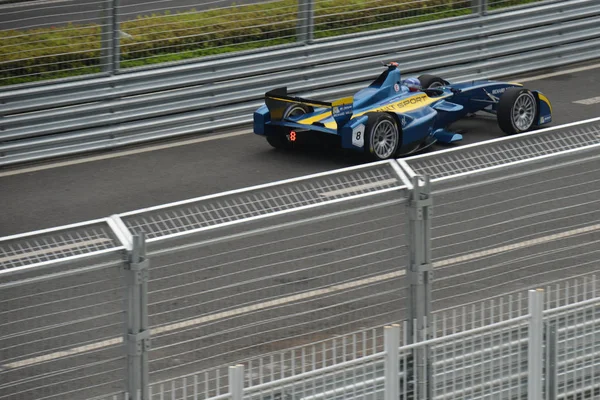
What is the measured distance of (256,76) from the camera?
15.9 m

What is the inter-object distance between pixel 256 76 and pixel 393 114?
2.55m

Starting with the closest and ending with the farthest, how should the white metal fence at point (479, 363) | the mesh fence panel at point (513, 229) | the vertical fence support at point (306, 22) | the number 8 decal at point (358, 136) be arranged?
1. the white metal fence at point (479, 363)
2. the mesh fence panel at point (513, 229)
3. the number 8 decal at point (358, 136)
4. the vertical fence support at point (306, 22)

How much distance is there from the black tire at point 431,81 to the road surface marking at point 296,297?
8.61 m

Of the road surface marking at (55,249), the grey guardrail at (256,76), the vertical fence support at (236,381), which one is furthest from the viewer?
the grey guardrail at (256,76)

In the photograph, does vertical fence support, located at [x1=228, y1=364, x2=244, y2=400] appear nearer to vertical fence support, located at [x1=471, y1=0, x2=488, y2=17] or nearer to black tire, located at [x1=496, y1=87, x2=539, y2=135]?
black tire, located at [x1=496, y1=87, x2=539, y2=135]

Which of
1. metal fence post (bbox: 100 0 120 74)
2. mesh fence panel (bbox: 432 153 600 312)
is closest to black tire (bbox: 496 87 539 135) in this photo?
metal fence post (bbox: 100 0 120 74)

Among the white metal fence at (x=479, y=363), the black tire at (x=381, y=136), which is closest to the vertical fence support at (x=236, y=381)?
the white metal fence at (x=479, y=363)

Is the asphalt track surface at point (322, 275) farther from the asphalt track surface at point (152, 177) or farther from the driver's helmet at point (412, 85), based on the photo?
the driver's helmet at point (412, 85)

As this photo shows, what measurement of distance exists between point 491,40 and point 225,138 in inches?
175

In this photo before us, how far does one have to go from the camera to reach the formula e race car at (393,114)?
538 inches

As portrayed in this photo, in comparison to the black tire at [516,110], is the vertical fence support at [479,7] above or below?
above

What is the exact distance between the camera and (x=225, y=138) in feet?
50.2

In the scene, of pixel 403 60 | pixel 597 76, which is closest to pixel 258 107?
pixel 403 60

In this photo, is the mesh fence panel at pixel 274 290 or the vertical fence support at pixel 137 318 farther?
the mesh fence panel at pixel 274 290
